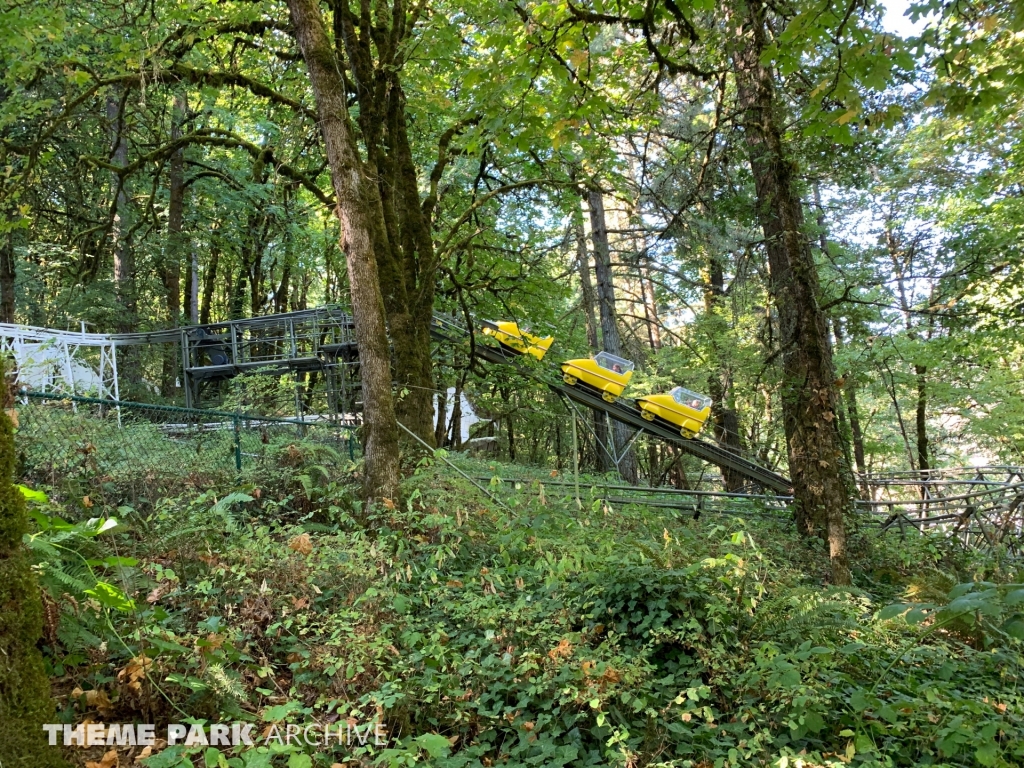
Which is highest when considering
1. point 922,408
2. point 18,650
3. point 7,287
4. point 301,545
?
point 7,287

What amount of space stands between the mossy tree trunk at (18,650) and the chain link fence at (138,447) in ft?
10.2

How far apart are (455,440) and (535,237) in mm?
8377

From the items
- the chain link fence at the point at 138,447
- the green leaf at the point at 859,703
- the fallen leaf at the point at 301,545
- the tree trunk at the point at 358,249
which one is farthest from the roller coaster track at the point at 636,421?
the green leaf at the point at 859,703

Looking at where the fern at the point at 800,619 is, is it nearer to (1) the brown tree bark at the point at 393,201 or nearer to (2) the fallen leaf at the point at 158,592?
(2) the fallen leaf at the point at 158,592

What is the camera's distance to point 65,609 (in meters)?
2.86

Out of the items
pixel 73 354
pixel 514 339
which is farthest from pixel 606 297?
pixel 73 354

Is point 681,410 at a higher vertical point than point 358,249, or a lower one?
lower

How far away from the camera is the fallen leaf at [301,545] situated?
463 centimetres

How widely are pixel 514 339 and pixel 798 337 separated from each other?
7.18 m

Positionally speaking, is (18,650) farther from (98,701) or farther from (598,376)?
(598,376)

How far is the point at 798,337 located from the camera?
6.77 metres

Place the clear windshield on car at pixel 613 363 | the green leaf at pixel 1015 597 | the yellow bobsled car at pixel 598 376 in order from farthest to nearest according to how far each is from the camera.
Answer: the clear windshield on car at pixel 613 363 → the yellow bobsled car at pixel 598 376 → the green leaf at pixel 1015 597

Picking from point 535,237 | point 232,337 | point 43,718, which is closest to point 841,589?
point 43,718

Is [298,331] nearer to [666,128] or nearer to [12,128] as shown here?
[12,128]
